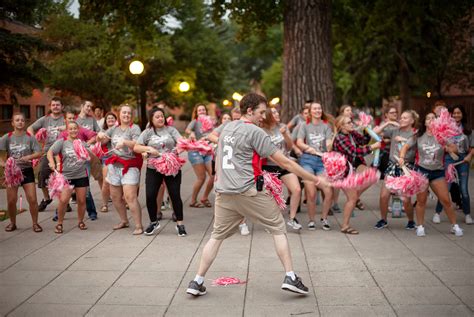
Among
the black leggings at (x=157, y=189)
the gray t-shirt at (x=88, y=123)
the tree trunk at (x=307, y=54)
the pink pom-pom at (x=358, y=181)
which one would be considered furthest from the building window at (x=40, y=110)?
the pink pom-pom at (x=358, y=181)

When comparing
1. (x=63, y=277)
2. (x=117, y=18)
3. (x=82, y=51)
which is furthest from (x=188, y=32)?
(x=63, y=277)

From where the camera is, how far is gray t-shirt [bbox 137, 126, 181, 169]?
28.0 feet

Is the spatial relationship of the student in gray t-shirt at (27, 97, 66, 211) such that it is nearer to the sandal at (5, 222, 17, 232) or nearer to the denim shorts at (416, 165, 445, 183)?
the sandal at (5, 222, 17, 232)

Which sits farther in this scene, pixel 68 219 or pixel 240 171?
pixel 68 219

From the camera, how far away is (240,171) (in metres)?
5.48

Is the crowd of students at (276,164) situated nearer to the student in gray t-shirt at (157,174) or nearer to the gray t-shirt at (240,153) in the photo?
the student in gray t-shirt at (157,174)

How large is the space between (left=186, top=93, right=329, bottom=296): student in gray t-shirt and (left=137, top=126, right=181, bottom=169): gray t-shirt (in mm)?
3074

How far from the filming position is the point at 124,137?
8.78 m

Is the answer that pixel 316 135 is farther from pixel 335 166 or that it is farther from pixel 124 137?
pixel 124 137

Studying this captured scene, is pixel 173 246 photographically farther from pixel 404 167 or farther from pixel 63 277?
pixel 404 167

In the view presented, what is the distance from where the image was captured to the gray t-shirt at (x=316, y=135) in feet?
30.3

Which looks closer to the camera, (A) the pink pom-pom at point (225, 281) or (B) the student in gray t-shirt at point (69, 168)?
(A) the pink pom-pom at point (225, 281)

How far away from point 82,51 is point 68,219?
27.7 m

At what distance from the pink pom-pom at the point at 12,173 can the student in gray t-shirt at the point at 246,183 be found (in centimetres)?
421
